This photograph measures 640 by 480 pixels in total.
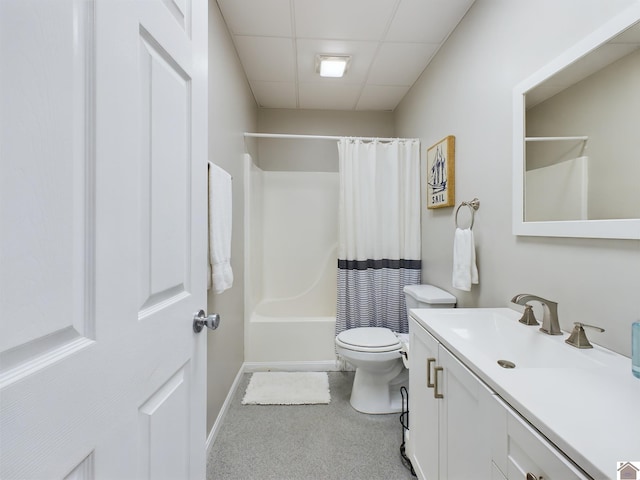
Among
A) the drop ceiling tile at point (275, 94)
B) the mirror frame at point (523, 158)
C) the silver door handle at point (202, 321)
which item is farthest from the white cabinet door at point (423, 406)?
the drop ceiling tile at point (275, 94)

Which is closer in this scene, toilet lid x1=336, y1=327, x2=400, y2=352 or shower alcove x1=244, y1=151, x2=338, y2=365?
toilet lid x1=336, y1=327, x2=400, y2=352

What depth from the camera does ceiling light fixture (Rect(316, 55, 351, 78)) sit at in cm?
207

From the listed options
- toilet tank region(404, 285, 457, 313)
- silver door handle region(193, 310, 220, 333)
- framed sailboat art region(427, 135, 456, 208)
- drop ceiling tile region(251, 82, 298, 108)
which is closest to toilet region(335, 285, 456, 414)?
toilet tank region(404, 285, 457, 313)

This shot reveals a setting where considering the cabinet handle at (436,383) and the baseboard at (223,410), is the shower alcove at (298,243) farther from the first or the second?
the cabinet handle at (436,383)

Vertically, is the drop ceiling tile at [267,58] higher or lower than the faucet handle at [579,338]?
higher

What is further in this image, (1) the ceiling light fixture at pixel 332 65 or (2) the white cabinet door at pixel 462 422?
(1) the ceiling light fixture at pixel 332 65

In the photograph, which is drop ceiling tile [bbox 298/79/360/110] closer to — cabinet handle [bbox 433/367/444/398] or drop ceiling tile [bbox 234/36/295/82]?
drop ceiling tile [bbox 234/36/295/82]

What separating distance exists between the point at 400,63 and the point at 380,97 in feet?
1.74

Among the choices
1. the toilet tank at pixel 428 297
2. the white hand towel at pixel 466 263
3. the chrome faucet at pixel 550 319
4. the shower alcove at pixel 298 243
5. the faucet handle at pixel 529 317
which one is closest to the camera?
the chrome faucet at pixel 550 319

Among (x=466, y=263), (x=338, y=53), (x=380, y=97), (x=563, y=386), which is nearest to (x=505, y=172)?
(x=466, y=263)

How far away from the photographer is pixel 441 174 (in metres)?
1.94

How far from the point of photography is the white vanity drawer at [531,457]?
523 mm

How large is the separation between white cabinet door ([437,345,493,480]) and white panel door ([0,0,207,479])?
0.80m

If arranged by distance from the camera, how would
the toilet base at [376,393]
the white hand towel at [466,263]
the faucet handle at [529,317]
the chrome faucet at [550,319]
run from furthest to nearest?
the toilet base at [376,393], the white hand towel at [466,263], the faucet handle at [529,317], the chrome faucet at [550,319]
